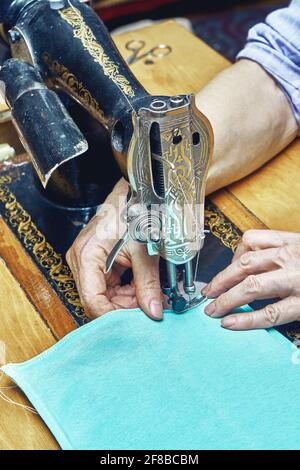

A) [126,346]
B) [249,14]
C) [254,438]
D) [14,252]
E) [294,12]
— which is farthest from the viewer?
[249,14]

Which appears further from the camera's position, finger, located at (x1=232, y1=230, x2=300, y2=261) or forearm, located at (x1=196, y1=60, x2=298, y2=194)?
forearm, located at (x1=196, y1=60, x2=298, y2=194)

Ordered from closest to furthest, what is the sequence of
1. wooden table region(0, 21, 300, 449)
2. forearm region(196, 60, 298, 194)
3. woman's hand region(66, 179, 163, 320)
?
1. wooden table region(0, 21, 300, 449)
2. woman's hand region(66, 179, 163, 320)
3. forearm region(196, 60, 298, 194)

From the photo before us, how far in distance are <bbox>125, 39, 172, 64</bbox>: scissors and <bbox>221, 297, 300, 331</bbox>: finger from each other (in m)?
0.83

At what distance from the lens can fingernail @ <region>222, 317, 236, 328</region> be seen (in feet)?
3.79

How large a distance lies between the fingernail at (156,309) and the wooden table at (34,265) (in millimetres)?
134

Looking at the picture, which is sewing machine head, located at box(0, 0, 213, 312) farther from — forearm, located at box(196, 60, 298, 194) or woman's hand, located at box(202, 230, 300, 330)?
forearm, located at box(196, 60, 298, 194)

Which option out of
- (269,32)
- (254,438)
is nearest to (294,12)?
(269,32)

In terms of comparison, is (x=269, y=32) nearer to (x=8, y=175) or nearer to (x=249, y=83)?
(x=249, y=83)

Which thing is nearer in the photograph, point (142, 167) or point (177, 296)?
point (142, 167)

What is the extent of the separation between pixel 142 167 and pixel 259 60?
0.59 meters

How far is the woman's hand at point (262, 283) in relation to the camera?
114 cm

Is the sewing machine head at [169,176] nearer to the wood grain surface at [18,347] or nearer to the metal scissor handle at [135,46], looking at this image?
the wood grain surface at [18,347]

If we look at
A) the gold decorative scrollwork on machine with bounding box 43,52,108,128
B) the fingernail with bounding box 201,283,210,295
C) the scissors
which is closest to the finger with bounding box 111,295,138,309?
the fingernail with bounding box 201,283,210,295

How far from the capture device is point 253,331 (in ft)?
3.77
